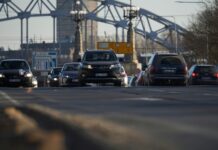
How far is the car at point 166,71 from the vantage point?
37.0m

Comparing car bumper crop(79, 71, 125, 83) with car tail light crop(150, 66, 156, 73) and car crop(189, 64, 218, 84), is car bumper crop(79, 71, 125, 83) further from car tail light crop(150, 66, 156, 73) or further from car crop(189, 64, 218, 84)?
car crop(189, 64, 218, 84)

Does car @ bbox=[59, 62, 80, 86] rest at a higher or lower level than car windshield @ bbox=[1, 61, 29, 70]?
lower

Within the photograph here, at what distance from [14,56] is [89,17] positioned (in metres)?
24.0

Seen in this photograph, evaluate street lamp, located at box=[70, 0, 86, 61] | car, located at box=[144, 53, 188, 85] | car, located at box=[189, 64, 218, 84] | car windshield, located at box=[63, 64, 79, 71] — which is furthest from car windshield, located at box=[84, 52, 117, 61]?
street lamp, located at box=[70, 0, 86, 61]

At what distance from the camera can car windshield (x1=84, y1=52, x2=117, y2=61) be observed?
120 ft

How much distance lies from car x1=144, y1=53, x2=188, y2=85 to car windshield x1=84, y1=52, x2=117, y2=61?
210 centimetres

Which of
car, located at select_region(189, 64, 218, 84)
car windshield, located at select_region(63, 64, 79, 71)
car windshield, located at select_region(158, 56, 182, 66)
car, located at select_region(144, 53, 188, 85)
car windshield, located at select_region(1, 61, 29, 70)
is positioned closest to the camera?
car, located at select_region(144, 53, 188, 85)

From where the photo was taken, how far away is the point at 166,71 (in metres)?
37.1

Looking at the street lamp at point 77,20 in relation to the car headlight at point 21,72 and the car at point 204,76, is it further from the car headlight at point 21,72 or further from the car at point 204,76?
the car headlight at point 21,72

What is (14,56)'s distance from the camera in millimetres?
185250

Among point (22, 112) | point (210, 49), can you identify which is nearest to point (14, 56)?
point (210, 49)

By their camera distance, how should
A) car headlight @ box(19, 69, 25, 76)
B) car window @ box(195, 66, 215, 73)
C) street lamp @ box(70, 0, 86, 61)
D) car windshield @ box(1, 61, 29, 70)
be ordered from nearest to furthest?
1. car headlight @ box(19, 69, 25, 76)
2. car windshield @ box(1, 61, 29, 70)
3. car window @ box(195, 66, 215, 73)
4. street lamp @ box(70, 0, 86, 61)

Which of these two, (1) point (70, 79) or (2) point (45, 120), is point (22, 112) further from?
(1) point (70, 79)

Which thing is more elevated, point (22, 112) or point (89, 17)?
point (89, 17)
